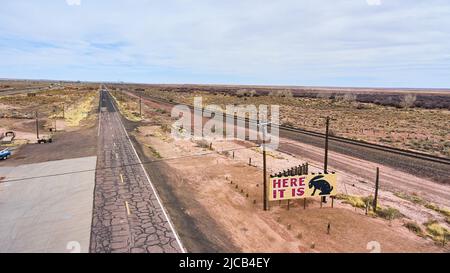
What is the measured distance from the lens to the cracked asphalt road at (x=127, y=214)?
15.1 meters

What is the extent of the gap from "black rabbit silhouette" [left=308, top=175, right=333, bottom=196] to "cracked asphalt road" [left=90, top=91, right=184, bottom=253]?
866 centimetres

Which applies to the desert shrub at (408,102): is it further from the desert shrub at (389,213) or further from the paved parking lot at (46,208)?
the paved parking lot at (46,208)

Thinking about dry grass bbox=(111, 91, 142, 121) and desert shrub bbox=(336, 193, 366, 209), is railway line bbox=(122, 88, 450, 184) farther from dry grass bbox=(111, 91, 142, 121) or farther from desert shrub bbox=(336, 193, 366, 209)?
dry grass bbox=(111, 91, 142, 121)

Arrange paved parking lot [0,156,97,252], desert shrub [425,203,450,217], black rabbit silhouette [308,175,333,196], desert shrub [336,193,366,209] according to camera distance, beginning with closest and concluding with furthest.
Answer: paved parking lot [0,156,97,252]
black rabbit silhouette [308,175,333,196]
desert shrub [425,203,450,217]
desert shrub [336,193,366,209]

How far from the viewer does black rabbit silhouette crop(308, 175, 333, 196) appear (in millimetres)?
19703

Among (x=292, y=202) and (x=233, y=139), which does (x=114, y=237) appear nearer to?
(x=292, y=202)

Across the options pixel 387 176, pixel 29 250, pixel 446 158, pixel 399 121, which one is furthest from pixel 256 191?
pixel 399 121

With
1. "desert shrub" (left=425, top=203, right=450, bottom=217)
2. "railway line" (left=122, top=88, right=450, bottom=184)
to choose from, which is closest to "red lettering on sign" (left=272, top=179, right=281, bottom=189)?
"desert shrub" (left=425, top=203, right=450, bottom=217)

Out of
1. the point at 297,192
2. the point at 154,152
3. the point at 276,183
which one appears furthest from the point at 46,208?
the point at 154,152

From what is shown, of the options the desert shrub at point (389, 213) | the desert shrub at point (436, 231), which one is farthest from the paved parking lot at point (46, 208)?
the desert shrub at point (436, 231)

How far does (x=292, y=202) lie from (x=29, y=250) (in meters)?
14.6

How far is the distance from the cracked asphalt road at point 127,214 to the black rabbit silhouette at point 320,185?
8.66m

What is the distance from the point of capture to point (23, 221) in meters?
18.1
